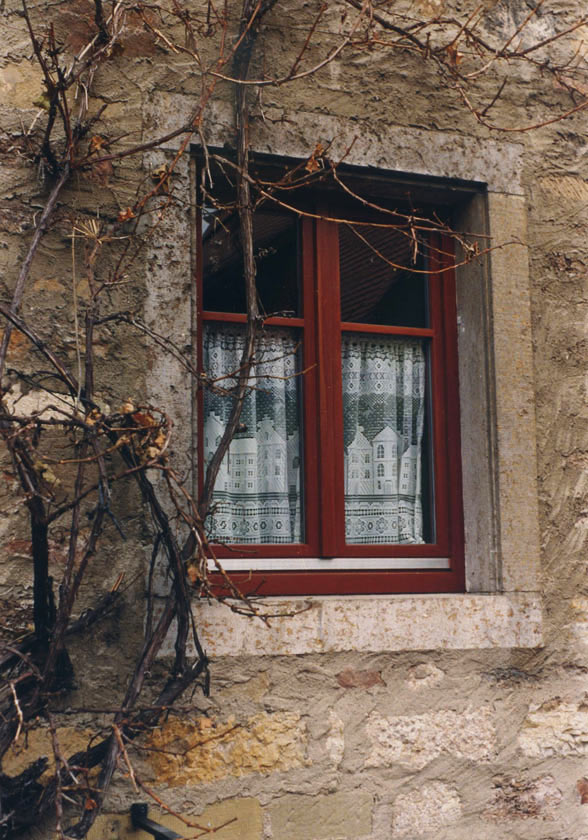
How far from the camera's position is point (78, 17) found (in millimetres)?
3428

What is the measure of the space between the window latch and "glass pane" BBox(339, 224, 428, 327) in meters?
1.80

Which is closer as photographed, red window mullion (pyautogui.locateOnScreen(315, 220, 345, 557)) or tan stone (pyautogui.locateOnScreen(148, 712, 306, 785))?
tan stone (pyautogui.locateOnScreen(148, 712, 306, 785))

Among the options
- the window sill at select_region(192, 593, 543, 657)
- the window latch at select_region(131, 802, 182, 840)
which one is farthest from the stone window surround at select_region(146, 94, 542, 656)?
the window latch at select_region(131, 802, 182, 840)

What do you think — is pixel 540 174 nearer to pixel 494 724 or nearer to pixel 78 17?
pixel 78 17

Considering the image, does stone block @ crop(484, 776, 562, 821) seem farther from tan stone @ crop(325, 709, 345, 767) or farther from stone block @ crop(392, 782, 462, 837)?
tan stone @ crop(325, 709, 345, 767)

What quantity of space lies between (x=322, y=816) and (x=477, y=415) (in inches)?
57.7

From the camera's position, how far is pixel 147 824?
2.98 metres

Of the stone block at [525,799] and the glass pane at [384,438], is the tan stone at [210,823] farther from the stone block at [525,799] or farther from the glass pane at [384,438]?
the glass pane at [384,438]

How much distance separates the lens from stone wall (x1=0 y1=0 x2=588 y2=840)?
127 inches

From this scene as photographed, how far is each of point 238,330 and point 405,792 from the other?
1660 millimetres

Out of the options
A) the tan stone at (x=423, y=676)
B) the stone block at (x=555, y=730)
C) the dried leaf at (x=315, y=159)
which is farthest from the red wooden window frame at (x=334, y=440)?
the stone block at (x=555, y=730)

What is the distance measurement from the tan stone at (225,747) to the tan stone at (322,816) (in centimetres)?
12

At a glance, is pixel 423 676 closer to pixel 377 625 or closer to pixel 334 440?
pixel 377 625

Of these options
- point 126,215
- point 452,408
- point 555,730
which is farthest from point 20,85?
point 555,730
